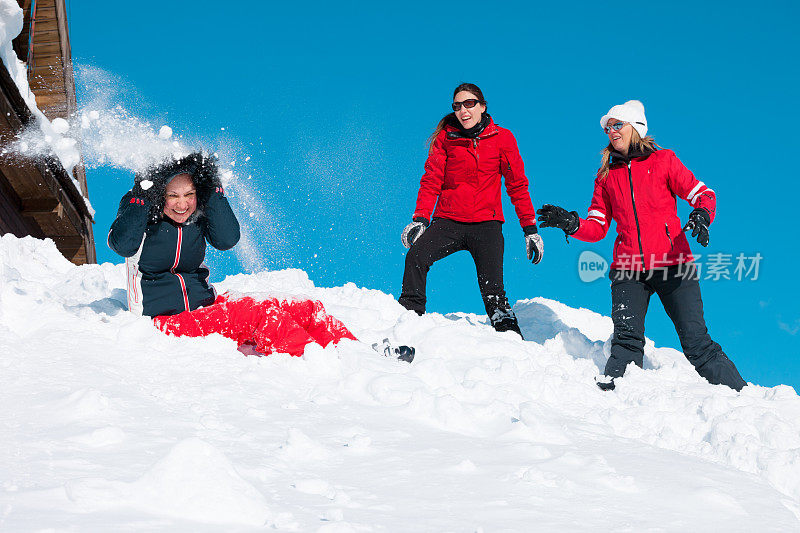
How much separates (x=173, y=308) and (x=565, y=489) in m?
2.91

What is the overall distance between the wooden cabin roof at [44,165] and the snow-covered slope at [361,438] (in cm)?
396

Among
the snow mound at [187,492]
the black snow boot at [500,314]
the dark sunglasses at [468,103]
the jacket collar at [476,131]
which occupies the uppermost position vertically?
the dark sunglasses at [468,103]

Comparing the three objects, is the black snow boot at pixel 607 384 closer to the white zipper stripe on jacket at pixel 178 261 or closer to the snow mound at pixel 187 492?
the white zipper stripe on jacket at pixel 178 261

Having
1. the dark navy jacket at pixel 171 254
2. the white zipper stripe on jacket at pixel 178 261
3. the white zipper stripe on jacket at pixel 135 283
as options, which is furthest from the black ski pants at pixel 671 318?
the white zipper stripe on jacket at pixel 135 283

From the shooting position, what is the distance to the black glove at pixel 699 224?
4.13 metres

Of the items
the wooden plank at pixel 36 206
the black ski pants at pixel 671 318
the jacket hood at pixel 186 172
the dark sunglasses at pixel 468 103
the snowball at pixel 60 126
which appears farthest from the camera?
the wooden plank at pixel 36 206

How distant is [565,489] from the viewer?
206cm

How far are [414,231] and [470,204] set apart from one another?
51 centimetres

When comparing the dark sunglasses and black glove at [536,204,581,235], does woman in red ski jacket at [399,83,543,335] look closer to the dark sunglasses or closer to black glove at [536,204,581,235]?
the dark sunglasses

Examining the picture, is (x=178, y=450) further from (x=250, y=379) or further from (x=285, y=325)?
(x=285, y=325)

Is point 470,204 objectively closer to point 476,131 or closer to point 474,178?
point 474,178

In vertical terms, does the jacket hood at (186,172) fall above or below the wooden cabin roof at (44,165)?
below

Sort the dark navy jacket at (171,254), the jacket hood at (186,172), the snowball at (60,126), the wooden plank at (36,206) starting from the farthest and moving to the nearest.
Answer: the wooden plank at (36,206) → the snowball at (60,126) → the dark navy jacket at (171,254) → the jacket hood at (186,172)

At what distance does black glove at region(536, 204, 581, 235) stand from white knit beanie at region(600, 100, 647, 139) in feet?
2.32
